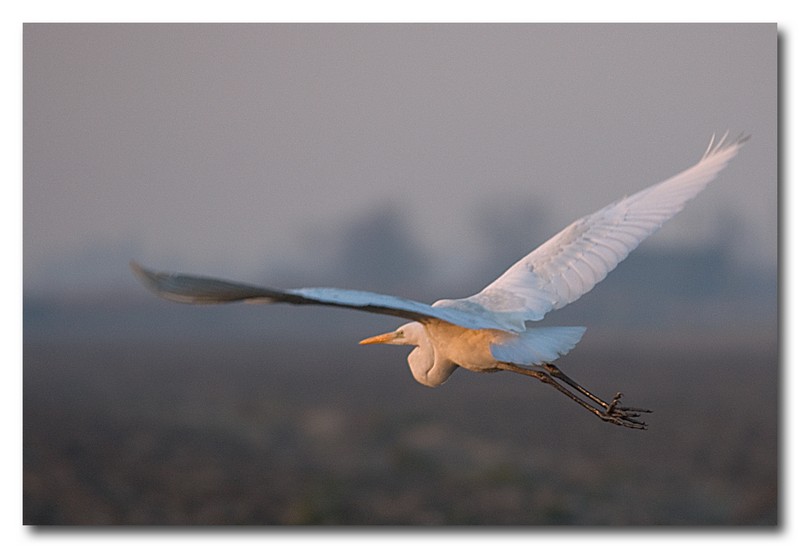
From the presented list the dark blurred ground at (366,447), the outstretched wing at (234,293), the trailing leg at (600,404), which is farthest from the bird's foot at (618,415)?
the dark blurred ground at (366,447)

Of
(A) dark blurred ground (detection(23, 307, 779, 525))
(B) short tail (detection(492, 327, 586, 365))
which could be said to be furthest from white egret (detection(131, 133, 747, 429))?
(A) dark blurred ground (detection(23, 307, 779, 525))

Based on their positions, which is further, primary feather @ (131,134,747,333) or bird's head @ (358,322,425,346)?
bird's head @ (358,322,425,346)

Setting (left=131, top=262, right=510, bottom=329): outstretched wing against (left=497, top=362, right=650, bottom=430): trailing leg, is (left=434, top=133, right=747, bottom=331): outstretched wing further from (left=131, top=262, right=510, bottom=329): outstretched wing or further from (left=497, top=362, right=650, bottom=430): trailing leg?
(left=131, top=262, right=510, bottom=329): outstretched wing

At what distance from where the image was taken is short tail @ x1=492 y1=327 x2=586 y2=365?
152cm

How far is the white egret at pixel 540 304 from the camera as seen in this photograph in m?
1.53

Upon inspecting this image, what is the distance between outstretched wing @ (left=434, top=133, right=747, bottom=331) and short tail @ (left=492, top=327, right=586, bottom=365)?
8 cm

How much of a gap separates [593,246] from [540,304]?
19 cm

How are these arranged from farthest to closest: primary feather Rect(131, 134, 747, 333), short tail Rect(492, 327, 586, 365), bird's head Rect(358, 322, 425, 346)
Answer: bird's head Rect(358, 322, 425, 346), primary feather Rect(131, 134, 747, 333), short tail Rect(492, 327, 586, 365)

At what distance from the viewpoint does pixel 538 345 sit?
61.7 inches

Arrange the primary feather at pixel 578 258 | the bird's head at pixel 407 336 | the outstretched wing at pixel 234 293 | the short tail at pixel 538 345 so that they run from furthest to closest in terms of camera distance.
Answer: the bird's head at pixel 407 336 < the primary feather at pixel 578 258 < the short tail at pixel 538 345 < the outstretched wing at pixel 234 293

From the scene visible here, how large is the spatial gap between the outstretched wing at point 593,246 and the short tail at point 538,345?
79 mm

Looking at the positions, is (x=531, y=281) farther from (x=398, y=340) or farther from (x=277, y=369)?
(x=277, y=369)

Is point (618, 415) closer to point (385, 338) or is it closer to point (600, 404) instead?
point (600, 404)

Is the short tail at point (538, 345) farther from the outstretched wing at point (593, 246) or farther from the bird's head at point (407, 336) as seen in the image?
the bird's head at point (407, 336)
